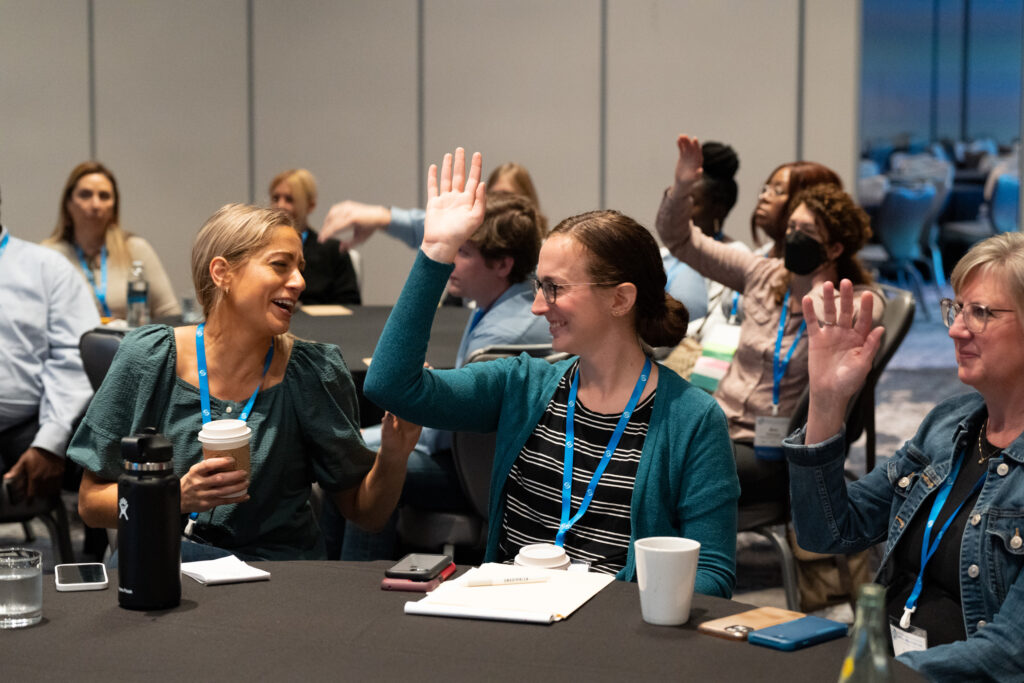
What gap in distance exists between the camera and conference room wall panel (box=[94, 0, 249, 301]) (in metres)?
7.55

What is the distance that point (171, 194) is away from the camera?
7727 millimetres

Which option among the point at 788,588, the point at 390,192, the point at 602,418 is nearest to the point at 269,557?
the point at 602,418

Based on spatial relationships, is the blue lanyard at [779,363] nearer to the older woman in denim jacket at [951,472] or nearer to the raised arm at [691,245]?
the raised arm at [691,245]

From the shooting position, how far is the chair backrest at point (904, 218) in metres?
8.92

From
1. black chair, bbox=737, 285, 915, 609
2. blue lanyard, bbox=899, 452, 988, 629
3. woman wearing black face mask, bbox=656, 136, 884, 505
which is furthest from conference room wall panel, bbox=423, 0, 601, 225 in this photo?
blue lanyard, bbox=899, 452, 988, 629

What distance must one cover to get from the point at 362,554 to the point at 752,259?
5.49 ft

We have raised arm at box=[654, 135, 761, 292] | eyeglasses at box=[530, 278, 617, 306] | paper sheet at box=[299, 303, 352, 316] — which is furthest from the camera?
paper sheet at box=[299, 303, 352, 316]

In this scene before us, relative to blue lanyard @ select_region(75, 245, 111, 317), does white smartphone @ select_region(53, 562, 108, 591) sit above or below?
below

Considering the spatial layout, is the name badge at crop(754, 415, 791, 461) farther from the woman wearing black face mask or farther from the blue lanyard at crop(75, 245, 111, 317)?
the blue lanyard at crop(75, 245, 111, 317)

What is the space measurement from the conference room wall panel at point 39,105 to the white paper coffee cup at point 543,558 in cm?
655

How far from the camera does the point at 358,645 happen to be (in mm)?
1564

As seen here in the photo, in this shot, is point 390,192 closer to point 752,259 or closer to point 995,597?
point 752,259

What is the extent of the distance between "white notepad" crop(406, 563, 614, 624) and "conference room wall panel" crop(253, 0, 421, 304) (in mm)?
5898

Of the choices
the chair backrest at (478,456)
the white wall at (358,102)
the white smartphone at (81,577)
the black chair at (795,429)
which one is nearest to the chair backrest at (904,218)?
the white wall at (358,102)
